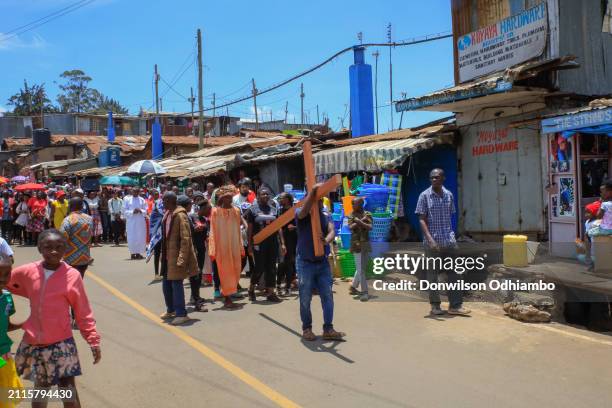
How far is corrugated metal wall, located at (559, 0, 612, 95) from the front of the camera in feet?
33.2

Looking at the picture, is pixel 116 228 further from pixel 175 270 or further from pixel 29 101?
pixel 29 101

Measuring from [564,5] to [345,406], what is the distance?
9.01 m

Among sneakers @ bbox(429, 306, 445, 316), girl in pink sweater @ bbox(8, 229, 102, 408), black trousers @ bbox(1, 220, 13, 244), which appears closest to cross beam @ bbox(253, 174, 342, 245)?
sneakers @ bbox(429, 306, 445, 316)

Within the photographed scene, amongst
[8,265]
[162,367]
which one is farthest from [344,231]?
[8,265]

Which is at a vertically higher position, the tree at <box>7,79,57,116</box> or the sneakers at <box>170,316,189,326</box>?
the tree at <box>7,79,57,116</box>

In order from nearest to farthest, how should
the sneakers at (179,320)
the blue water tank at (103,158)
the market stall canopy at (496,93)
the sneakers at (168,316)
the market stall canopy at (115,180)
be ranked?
the sneakers at (179,320) < the sneakers at (168,316) < the market stall canopy at (496,93) < the market stall canopy at (115,180) < the blue water tank at (103,158)

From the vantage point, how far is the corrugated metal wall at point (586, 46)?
10.1m

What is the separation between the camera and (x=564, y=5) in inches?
398

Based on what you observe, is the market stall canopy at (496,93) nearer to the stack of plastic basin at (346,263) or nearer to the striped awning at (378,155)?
the striped awning at (378,155)

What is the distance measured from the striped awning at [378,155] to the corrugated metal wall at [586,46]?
2.79 meters

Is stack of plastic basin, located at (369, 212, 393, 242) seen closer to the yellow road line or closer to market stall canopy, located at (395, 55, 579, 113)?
market stall canopy, located at (395, 55, 579, 113)

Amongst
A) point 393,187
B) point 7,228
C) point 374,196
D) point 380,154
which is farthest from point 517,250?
point 7,228

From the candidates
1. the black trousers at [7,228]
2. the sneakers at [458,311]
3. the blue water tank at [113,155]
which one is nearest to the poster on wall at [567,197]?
the sneakers at [458,311]

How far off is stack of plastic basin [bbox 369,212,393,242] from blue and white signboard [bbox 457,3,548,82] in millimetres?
3939
